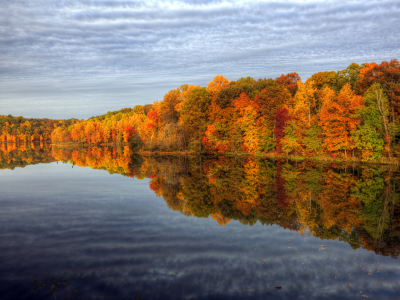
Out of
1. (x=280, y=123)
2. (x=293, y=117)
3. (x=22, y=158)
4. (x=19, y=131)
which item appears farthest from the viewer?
(x=19, y=131)

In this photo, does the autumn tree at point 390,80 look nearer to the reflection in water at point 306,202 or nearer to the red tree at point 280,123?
the red tree at point 280,123

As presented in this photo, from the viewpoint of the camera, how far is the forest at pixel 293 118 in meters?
38.2

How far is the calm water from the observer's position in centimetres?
764

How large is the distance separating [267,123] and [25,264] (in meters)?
49.7

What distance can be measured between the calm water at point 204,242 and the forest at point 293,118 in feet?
67.8

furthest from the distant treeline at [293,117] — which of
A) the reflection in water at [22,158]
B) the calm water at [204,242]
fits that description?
the calm water at [204,242]

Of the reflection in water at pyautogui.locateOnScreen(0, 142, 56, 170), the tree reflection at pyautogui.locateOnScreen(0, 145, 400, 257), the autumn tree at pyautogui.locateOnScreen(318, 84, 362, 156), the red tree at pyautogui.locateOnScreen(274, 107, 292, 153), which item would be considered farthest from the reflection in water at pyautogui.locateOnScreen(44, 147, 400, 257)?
the reflection in water at pyautogui.locateOnScreen(0, 142, 56, 170)

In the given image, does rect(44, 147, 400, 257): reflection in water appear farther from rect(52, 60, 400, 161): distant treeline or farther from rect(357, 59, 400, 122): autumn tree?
rect(357, 59, 400, 122): autumn tree

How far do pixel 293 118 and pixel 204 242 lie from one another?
4224 cm

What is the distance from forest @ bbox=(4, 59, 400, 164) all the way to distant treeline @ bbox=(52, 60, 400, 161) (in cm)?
12

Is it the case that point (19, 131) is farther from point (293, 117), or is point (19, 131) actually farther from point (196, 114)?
point (293, 117)

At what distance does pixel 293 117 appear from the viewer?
48.6 m

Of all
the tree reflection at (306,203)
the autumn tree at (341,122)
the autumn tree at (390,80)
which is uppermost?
the autumn tree at (390,80)

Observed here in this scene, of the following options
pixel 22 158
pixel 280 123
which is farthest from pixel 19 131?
pixel 280 123
